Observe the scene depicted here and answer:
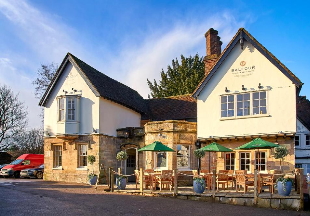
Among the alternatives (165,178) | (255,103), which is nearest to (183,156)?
(165,178)

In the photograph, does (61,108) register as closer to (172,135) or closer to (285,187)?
(172,135)

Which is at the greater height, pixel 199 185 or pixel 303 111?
pixel 303 111

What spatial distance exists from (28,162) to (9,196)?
1598cm

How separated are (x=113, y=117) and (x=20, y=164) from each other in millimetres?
10523

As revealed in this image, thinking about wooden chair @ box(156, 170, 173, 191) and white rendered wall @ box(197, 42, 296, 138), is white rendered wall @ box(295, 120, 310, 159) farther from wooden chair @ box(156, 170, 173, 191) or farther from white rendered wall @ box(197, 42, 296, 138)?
wooden chair @ box(156, 170, 173, 191)

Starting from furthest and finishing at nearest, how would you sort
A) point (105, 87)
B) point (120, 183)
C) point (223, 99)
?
point (105, 87), point (223, 99), point (120, 183)

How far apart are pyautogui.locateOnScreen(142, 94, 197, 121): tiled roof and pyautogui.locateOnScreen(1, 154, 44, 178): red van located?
1052cm

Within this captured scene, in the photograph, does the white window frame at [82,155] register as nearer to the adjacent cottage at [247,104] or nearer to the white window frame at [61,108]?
the white window frame at [61,108]

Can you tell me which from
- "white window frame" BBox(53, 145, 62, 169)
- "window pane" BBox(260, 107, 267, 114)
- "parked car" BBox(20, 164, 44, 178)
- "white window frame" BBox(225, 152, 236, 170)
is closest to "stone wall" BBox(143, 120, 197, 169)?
"white window frame" BBox(225, 152, 236, 170)

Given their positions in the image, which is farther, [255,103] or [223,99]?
[223,99]

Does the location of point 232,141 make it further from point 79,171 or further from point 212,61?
point 79,171

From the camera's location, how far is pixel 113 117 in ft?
83.1

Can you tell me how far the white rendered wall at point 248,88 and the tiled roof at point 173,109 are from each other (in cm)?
480

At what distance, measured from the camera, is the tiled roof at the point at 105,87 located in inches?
953
